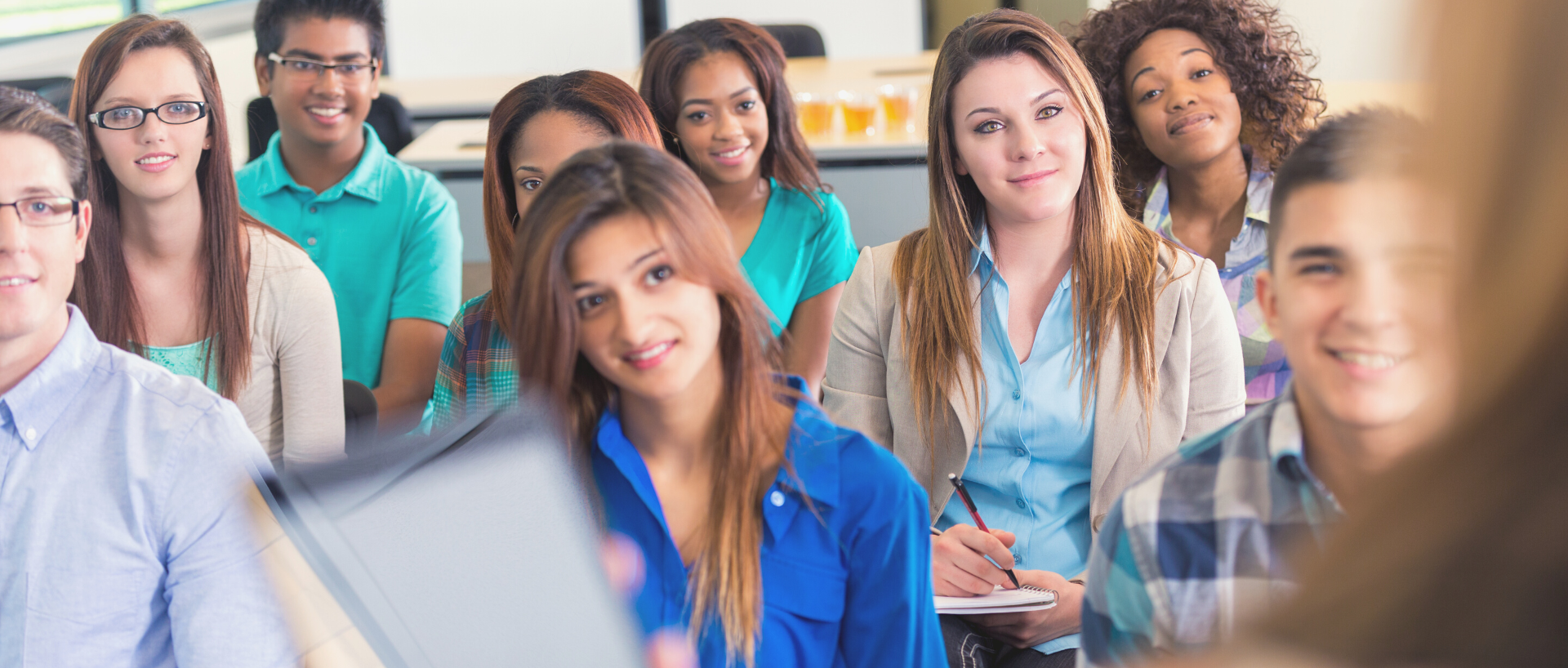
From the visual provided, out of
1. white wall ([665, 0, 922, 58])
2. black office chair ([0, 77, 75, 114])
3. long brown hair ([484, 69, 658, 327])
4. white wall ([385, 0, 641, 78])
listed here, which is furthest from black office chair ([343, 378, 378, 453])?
white wall ([665, 0, 922, 58])

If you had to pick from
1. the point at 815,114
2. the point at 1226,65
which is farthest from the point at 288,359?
the point at 815,114

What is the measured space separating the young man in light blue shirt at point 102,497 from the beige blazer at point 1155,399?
705 millimetres

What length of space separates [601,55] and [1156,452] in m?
5.35

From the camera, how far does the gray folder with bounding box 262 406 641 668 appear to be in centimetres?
39

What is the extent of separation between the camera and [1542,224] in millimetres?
211

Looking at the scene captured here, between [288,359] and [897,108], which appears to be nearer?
[288,359]

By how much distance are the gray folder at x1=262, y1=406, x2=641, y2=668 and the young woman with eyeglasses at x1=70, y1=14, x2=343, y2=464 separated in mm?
1207

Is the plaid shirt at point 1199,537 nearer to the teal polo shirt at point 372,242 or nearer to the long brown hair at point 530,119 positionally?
the long brown hair at point 530,119

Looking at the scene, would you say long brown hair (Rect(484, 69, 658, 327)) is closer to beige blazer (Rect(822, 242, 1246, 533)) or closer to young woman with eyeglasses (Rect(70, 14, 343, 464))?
young woman with eyeglasses (Rect(70, 14, 343, 464))

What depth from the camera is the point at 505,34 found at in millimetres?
6238

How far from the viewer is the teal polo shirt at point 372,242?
210 centimetres

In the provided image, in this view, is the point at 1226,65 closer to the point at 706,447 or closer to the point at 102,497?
the point at 706,447

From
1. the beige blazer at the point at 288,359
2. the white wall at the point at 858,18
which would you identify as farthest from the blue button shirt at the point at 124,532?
the white wall at the point at 858,18

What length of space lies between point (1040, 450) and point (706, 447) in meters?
0.56
